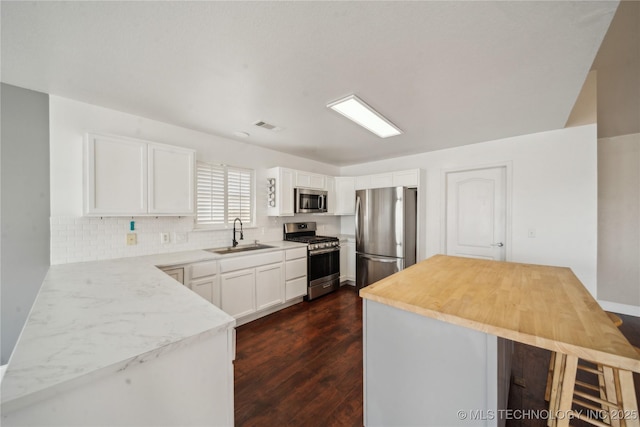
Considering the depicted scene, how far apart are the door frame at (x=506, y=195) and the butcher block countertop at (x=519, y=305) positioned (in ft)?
4.83

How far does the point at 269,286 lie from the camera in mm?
3176

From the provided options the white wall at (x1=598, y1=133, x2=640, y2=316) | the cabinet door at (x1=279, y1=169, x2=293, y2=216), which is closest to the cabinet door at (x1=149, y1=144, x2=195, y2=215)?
the cabinet door at (x1=279, y1=169, x2=293, y2=216)

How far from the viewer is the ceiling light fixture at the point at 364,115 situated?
2160 mm

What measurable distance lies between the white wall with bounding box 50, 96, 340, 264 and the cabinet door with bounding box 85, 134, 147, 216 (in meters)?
0.27

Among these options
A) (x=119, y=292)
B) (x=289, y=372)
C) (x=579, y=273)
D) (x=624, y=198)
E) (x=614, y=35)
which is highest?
(x=614, y=35)

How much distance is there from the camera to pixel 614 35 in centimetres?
167

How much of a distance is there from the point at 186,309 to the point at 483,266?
2227mm

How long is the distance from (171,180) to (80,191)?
74cm

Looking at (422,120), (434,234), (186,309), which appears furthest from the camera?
(434,234)

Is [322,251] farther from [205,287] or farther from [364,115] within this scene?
[364,115]

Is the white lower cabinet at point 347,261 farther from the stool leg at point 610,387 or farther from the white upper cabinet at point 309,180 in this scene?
the stool leg at point 610,387

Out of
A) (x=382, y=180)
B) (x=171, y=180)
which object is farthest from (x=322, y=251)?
(x=171, y=180)

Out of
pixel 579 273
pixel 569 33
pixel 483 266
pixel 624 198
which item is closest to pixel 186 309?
pixel 483 266

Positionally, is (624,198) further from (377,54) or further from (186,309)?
(186,309)
